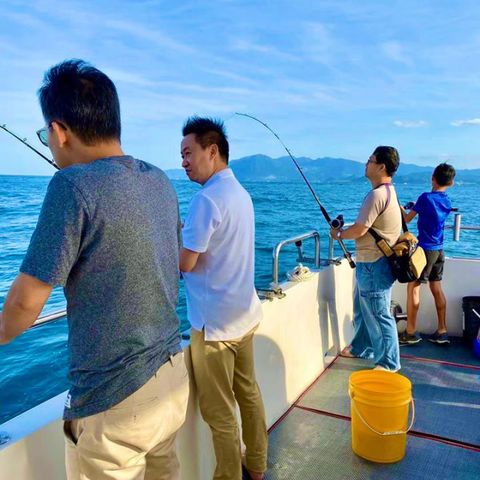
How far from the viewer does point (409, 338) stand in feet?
13.3

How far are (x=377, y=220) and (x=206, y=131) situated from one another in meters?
1.54

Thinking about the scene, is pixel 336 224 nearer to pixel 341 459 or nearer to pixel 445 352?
pixel 341 459

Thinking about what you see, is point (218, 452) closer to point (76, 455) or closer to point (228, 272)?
point (228, 272)

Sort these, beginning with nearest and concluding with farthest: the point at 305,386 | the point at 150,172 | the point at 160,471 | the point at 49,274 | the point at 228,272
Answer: the point at 49,274, the point at 150,172, the point at 160,471, the point at 228,272, the point at 305,386

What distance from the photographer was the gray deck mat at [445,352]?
374 cm

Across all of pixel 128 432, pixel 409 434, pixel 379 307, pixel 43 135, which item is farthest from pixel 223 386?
pixel 379 307

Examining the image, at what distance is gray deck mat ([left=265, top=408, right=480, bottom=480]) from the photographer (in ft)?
7.61

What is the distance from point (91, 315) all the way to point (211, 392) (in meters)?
0.91

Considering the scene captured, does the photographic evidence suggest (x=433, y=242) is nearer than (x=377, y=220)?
No

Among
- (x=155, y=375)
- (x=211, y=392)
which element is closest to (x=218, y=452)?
(x=211, y=392)

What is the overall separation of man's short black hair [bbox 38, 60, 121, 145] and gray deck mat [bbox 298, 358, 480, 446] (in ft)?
7.85

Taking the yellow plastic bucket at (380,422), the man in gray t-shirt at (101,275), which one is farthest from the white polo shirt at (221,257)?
the yellow plastic bucket at (380,422)

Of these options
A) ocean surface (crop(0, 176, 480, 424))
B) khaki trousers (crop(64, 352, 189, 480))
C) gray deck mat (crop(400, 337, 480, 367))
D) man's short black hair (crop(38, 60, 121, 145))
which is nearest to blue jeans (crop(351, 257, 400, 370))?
gray deck mat (crop(400, 337, 480, 367))

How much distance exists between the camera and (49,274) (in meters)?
0.98
